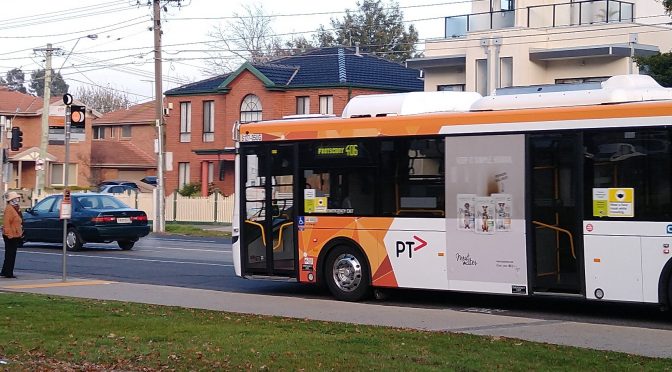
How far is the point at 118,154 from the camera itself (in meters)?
A: 75.6

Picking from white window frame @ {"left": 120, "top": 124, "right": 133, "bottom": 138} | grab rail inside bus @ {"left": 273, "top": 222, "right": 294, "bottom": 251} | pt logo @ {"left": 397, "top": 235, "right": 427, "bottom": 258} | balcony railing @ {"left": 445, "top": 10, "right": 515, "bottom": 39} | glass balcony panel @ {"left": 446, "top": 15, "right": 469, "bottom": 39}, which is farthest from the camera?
white window frame @ {"left": 120, "top": 124, "right": 133, "bottom": 138}

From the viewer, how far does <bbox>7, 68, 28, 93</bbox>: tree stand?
463 feet

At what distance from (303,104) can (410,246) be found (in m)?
34.8

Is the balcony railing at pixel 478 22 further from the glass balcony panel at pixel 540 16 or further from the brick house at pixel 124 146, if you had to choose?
the brick house at pixel 124 146

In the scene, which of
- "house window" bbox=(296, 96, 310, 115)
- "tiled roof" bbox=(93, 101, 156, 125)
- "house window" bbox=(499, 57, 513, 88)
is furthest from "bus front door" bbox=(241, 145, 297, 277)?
"tiled roof" bbox=(93, 101, 156, 125)

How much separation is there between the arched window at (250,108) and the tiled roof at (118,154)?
78.0 feet

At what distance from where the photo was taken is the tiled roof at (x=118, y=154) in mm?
74125

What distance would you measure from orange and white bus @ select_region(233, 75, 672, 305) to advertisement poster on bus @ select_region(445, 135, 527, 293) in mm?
19

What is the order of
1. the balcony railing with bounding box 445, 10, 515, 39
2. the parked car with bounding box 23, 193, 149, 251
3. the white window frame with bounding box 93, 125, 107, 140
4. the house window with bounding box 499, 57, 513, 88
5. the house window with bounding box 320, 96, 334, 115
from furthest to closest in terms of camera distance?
the white window frame with bounding box 93, 125, 107, 140 → the house window with bounding box 320, 96, 334, 115 → the balcony railing with bounding box 445, 10, 515, 39 → the house window with bounding box 499, 57, 513, 88 → the parked car with bounding box 23, 193, 149, 251

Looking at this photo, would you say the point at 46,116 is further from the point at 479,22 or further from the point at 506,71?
the point at 506,71

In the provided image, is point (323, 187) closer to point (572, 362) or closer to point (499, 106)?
point (499, 106)

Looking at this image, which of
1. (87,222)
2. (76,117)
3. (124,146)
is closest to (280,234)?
(76,117)

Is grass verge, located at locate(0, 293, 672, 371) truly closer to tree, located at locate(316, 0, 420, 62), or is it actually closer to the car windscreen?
the car windscreen

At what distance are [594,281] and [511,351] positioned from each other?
3.82 m
